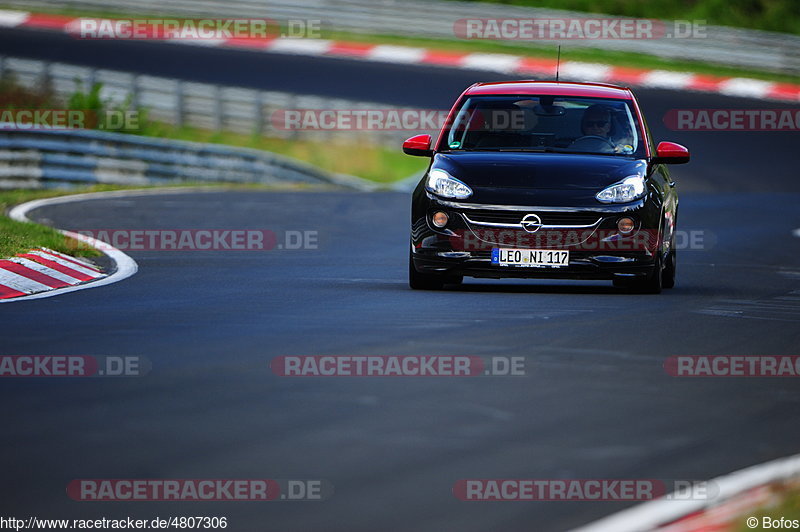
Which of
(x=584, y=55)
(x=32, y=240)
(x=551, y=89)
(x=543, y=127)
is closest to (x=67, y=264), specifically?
(x=32, y=240)

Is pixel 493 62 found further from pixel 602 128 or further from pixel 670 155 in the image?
pixel 670 155

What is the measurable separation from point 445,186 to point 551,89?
1.71m

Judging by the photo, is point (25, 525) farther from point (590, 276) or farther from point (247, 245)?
point (247, 245)

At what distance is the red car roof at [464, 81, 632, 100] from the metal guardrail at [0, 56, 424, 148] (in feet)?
67.4

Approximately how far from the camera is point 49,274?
12.5 meters

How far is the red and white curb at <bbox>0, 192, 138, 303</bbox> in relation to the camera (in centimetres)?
1162

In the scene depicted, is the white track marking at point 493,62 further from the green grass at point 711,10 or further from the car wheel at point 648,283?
the car wheel at point 648,283

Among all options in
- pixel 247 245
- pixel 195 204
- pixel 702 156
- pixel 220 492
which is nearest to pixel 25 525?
pixel 220 492

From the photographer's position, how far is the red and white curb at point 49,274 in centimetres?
1162

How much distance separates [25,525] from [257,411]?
1.92 m

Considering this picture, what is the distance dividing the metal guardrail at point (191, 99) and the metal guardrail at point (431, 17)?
7.75 m

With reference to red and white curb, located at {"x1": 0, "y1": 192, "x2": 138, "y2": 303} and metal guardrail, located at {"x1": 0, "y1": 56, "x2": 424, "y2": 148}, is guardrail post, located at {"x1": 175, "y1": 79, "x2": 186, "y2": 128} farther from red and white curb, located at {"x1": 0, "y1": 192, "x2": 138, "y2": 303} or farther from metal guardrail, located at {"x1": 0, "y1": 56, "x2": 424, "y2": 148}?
red and white curb, located at {"x1": 0, "y1": 192, "x2": 138, "y2": 303}

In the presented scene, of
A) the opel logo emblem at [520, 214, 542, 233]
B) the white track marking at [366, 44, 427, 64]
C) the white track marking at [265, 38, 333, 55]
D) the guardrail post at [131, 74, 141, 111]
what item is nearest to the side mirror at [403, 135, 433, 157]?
the opel logo emblem at [520, 214, 542, 233]

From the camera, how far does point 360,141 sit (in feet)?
115
